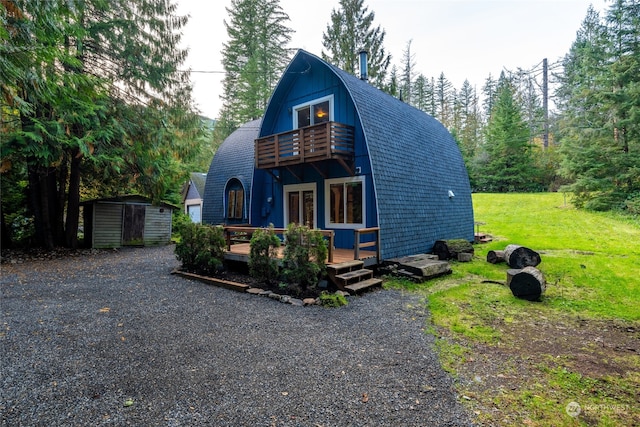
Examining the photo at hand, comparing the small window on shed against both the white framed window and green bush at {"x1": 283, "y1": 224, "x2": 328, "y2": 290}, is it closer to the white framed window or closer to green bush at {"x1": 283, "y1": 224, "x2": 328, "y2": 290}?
the white framed window


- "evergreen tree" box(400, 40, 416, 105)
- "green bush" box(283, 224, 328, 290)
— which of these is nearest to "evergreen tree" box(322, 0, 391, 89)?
"evergreen tree" box(400, 40, 416, 105)

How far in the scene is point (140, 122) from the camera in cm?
1015

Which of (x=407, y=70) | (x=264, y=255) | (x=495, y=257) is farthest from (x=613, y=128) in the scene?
(x=264, y=255)

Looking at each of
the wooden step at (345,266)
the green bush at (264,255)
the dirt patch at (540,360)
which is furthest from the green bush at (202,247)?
the dirt patch at (540,360)

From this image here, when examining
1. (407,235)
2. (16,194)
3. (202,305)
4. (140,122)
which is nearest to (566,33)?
(407,235)

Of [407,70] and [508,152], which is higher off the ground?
[407,70]

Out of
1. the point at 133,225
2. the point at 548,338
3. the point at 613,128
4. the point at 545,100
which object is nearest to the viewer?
the point at 548,338

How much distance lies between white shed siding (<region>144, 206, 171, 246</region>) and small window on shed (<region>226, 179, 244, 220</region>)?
4.05 m

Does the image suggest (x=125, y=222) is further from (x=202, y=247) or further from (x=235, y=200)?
(x=202, y=247)

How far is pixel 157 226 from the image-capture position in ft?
46.1

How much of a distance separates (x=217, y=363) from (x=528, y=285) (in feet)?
16.5

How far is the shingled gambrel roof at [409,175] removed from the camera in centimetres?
752

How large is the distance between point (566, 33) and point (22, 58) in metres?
40.2

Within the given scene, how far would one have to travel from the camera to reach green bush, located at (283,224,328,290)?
5.50 metres
